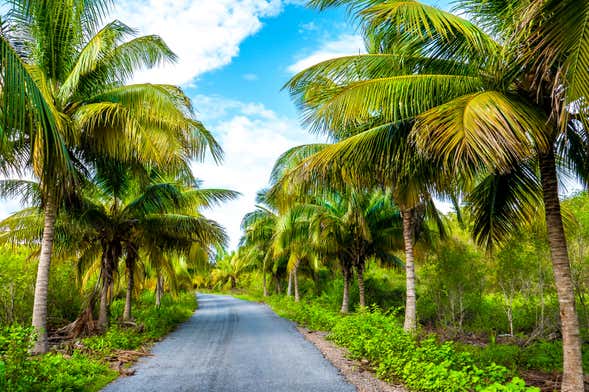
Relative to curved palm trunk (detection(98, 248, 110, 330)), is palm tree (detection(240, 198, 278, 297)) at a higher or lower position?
higher

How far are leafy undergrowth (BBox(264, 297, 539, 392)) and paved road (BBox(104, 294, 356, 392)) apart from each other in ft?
2.80

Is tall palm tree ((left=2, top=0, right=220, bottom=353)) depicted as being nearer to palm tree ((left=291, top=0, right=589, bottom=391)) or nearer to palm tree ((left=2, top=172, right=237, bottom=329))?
palm tree ((left=2, top=172, right=237, bottom=329))

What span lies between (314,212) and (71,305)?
32.5ft

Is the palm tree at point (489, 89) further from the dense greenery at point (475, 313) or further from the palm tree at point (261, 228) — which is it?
the palm tree at point (261, 228)

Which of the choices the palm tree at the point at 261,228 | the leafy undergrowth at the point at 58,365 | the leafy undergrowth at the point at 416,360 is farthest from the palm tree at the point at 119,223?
the palm tree at the point at 261,228

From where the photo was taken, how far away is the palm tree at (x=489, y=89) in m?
4.50

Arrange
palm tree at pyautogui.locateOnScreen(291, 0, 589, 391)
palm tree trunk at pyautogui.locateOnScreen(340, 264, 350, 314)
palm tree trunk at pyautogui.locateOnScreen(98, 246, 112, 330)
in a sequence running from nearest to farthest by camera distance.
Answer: palm tree at pyautogui.locateOnScreen(291, 0, 589, 391) < palm tree trunk at pyautogui.locateOnScreen(98, 246, 112, 330) < palm tree trunk at pyautogui.locateOnScreen(340, 264, 350, 314)

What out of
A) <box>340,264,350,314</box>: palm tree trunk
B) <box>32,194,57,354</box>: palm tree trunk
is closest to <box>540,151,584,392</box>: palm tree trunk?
<box>32,194,57,354</box>: palm tree trunk

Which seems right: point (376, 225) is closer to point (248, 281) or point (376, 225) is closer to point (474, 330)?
point (474, 330)

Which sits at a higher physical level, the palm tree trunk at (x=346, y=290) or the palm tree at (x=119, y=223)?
the palm tree at (x=119, y=223)

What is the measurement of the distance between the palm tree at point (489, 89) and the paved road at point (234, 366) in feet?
12.7

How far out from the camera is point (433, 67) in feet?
22.8

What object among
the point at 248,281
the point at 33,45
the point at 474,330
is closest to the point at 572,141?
the point at 33,45

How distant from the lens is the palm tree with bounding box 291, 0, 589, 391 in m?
4.50
